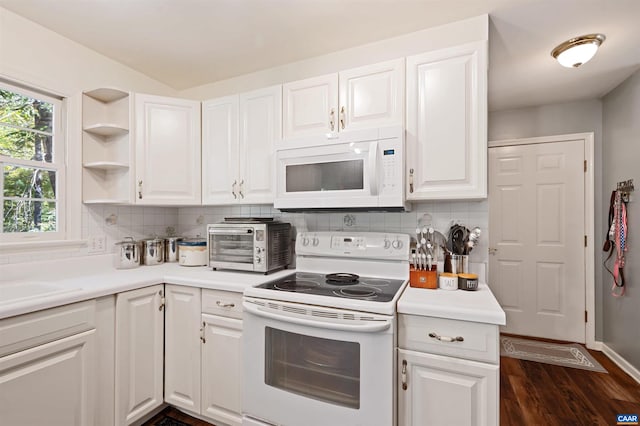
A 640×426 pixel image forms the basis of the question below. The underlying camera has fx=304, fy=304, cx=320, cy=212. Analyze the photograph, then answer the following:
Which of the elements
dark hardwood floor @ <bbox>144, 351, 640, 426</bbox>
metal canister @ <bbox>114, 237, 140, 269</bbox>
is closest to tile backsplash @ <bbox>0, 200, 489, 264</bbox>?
metal canister @ <bbox>114, 237, 140, 269</bbox>

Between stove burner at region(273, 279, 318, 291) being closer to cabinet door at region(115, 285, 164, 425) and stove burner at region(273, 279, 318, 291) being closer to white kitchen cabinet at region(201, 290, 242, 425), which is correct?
white kitchen cabinet at region(201, 290, 242, 425)

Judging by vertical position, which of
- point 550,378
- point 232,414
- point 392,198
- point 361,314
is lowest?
point 550,378

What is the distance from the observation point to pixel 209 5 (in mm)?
1708

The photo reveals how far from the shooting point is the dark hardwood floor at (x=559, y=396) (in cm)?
193

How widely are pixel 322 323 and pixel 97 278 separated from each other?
1477 millimetres

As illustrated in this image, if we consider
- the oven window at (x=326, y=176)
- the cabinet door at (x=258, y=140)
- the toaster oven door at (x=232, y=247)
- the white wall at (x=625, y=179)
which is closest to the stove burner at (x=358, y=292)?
the oven window at (x=326, y=176)

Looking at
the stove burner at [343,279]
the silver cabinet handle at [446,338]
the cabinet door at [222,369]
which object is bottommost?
the cabinet door at [222,369]

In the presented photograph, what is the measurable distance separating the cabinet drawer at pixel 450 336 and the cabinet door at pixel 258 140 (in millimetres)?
1177

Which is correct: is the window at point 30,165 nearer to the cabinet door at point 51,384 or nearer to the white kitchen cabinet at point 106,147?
the white kitchen cabinet at point 106,147

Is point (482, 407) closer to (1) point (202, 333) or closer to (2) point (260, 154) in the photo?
(1) point (202, 333)

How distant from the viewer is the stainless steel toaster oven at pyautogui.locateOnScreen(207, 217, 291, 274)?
1.98 metres

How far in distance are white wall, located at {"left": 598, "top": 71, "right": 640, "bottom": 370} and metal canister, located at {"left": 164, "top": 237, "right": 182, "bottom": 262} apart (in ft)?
12.1

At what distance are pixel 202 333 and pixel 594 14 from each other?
2973 millimetres

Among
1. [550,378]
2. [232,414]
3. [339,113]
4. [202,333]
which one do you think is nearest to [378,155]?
[339,113]
